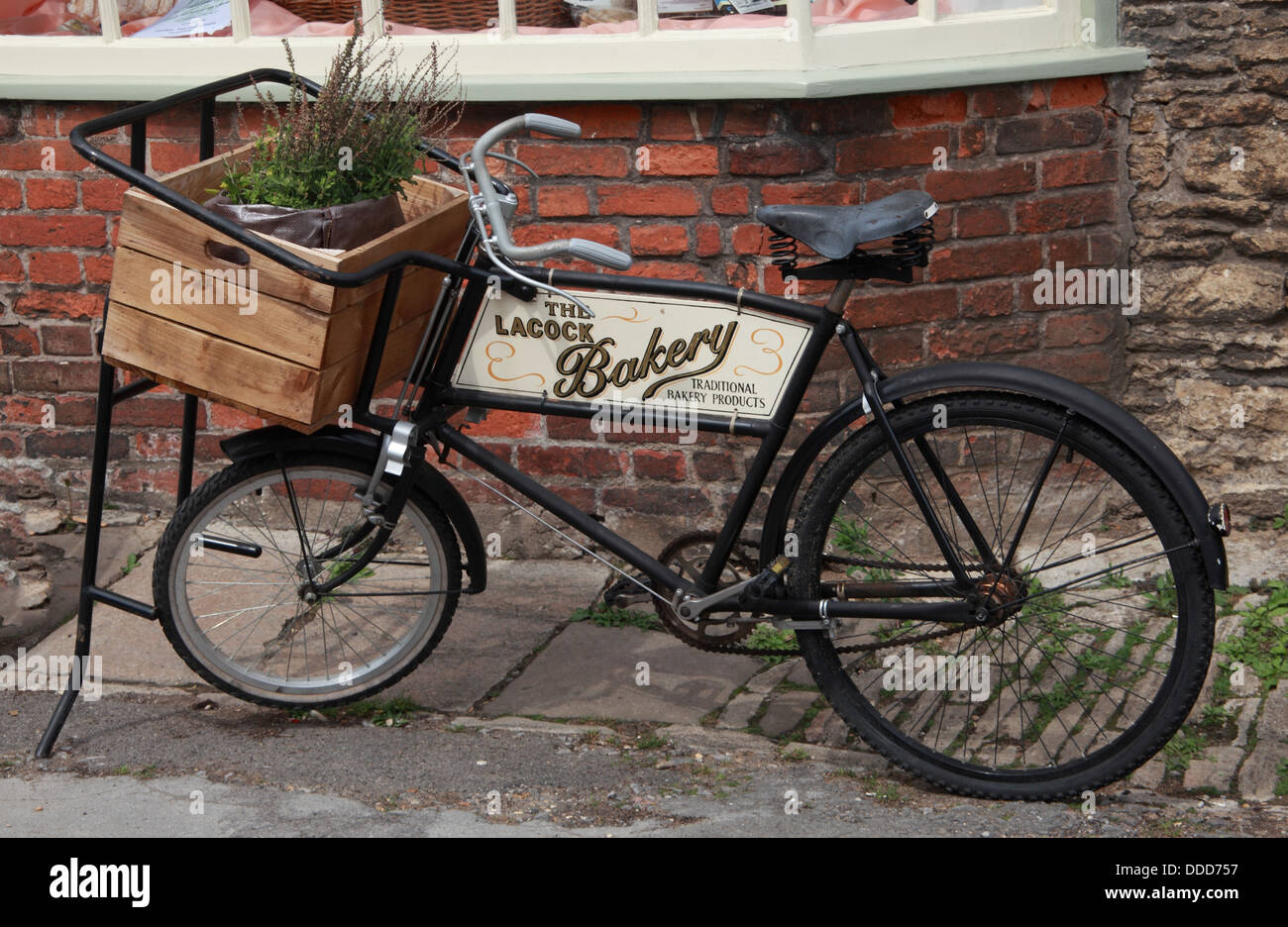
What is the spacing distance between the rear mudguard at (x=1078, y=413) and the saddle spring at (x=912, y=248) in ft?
0.76

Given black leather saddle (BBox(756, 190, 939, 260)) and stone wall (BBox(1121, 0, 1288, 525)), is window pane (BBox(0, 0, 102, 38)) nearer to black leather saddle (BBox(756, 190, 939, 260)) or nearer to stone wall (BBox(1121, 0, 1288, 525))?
black leather saddle (BBox(756, 190, 939, 260))

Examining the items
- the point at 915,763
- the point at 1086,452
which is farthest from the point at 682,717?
the point at 1086,452

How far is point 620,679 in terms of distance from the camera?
387cm

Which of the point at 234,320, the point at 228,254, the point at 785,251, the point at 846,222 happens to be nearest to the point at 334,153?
the point at 228,254

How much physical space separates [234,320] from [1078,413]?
178 cm

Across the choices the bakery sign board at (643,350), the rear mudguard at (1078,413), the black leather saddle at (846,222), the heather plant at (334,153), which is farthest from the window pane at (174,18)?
the rear mudguard at (1078,413)

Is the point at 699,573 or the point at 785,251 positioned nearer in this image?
the point at 785,251

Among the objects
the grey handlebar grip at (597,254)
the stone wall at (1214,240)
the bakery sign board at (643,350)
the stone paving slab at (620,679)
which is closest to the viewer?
the grey handlebar grip at (597,254)

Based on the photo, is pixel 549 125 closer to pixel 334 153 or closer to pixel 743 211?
pixel 334 153

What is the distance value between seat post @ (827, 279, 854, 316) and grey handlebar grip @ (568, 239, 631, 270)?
448mm

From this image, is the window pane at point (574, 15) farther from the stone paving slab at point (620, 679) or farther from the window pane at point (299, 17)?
the stone paving slab at point (620, 679)

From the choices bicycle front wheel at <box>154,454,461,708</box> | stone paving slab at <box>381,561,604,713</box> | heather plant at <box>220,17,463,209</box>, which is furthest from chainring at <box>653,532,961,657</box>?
heather plant at <box>220,17,463,209</box>

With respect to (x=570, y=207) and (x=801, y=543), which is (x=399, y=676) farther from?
(x=570, y=207)

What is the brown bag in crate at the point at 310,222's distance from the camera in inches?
125
